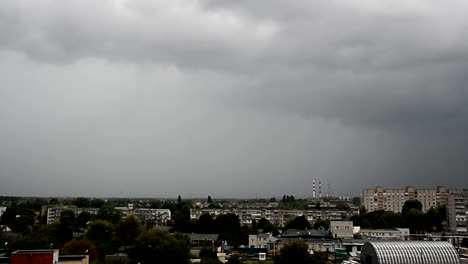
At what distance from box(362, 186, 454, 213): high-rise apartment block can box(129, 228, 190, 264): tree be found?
61.5 metres

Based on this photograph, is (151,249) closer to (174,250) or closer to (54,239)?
Answer: (174,250)

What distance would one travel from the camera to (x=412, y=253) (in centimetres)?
2919

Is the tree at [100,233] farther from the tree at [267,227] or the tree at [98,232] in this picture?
the tree at [267,227]

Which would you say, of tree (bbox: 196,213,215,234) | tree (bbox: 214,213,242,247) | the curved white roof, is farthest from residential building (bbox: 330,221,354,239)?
the curved white roof

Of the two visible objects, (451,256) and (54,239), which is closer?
(451,256)

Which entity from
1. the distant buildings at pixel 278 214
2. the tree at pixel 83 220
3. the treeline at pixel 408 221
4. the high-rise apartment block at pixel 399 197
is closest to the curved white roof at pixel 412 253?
the treeline at pixel 408 221

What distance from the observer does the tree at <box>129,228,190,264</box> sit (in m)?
31.9

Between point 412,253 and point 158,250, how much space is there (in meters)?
16.4

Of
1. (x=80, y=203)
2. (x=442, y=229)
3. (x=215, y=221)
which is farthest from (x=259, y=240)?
(x=80, y=203)

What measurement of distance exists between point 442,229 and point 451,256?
3585 centimetres

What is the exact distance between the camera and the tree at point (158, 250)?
31906mm

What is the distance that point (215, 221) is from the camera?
189 ft

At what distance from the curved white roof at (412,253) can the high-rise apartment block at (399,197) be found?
57968mm

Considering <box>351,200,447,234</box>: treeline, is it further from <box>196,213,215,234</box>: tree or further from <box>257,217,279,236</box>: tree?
<box>196,213,215,234</box>: tree
